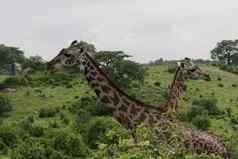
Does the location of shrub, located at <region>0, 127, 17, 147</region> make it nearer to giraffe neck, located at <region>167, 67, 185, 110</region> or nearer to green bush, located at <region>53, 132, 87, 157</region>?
green bush, located at <region>53, 132, 87, 157</region>

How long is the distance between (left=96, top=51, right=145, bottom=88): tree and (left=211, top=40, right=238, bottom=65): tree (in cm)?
3070

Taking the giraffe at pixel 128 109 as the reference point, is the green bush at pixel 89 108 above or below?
below

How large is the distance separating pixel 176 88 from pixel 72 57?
285 cm

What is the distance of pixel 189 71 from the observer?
12.1m

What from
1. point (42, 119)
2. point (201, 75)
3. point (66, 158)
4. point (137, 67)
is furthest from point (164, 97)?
point (201, 75)

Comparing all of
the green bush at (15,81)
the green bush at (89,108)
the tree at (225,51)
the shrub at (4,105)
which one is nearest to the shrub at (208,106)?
the green bush at (89,108)

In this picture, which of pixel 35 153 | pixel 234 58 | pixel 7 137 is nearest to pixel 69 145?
pixel 35 153

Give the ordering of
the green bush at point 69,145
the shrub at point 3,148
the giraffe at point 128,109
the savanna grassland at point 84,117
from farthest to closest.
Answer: the shrub at point 3,148
the green bush at point 69,145
the giraffe at point 128,109
the savanna grassland at point 84,117

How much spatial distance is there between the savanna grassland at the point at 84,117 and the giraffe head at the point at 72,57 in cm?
213

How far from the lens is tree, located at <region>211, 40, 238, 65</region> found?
71.4 m

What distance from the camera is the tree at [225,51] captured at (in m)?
71.4

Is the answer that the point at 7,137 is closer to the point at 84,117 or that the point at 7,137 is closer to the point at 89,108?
the point at 84,117

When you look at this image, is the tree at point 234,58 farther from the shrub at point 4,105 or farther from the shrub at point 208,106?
the shrub at point 4,105

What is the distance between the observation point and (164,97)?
38.5 m
